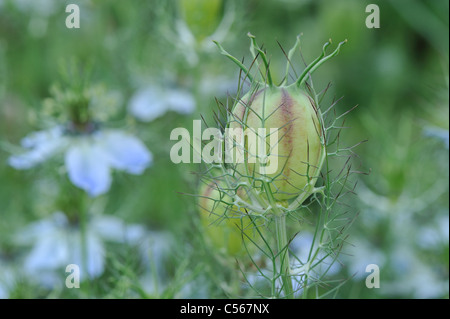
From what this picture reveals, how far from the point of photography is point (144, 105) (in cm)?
128

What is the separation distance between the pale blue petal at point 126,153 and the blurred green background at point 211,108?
7 cm

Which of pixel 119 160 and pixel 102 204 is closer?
pixel 119 160

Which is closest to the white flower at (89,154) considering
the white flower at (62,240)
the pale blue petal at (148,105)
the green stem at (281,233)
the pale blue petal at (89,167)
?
the pale blue petal at (89,167)

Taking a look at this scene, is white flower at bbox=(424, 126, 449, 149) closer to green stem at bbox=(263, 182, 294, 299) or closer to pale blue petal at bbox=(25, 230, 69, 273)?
green stem at bbox=(263, 182, 294, 299)

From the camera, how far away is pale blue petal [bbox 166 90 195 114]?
128 centimetres

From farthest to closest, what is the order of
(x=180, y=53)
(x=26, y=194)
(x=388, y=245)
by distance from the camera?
(x=26, y=194) < (x=180, y=53) < (x=388, y=245)

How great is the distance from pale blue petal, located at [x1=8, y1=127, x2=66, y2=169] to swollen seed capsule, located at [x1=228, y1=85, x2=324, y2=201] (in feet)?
1.46

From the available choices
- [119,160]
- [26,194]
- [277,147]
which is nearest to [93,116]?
[119,160]

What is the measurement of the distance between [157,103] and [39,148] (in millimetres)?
418

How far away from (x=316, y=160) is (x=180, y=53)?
0.72m

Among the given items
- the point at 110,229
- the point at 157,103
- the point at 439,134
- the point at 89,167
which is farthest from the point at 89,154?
the point at 439,134

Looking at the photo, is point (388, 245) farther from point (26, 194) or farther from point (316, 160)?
point (26, 194)

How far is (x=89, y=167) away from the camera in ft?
2.91

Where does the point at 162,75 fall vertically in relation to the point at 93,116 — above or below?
above
